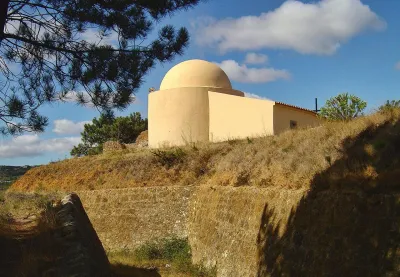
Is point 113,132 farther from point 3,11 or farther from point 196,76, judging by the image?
point 3,11

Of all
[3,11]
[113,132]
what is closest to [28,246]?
[3,11]

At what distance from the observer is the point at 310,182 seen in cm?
834

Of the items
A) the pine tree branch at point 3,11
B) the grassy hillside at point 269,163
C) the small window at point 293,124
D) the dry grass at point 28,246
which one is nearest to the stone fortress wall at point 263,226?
the grassy hillside at point 269,163

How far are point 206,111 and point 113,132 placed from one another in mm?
22576

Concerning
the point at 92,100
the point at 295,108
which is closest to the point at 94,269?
the point at 92,100

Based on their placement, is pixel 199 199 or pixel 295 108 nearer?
pixel 199 199

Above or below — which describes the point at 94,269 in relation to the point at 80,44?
below

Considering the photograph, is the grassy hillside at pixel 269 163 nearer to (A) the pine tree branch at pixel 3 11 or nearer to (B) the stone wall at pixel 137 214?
(B) the stone wall at pixel 137 214

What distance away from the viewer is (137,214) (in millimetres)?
15695

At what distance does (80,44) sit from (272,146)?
6041 mm

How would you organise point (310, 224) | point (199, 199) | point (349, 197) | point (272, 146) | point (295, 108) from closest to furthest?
point (349, 197)
point (310, 224)
point (272, 146)
point (199, 199)
point (295, 108)

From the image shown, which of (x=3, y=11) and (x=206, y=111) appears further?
(x=206, y=111)

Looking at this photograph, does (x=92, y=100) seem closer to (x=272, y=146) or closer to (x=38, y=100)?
(x=38, y=100)

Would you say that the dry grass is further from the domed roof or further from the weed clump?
the domed roof
